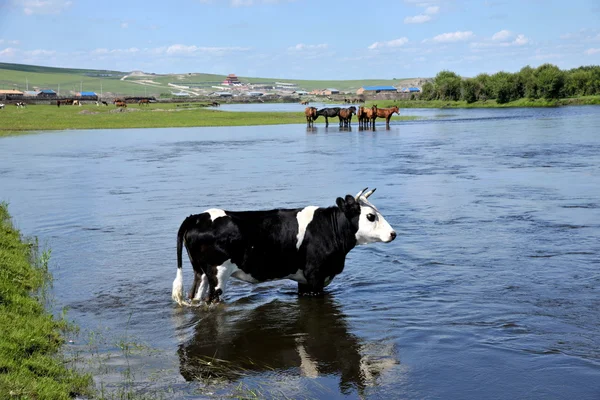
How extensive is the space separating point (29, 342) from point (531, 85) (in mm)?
113348

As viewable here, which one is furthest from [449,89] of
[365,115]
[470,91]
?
[365,115]

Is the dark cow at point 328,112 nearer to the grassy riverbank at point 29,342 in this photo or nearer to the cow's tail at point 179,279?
the grassy riverbank at point 29,342

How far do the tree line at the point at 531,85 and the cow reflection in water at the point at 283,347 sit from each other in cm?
10814

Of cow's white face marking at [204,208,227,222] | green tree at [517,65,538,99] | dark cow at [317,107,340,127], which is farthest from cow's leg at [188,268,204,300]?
green tree at [517,65,538,99]

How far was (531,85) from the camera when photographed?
112562mm

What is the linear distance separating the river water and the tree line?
90.7 metres

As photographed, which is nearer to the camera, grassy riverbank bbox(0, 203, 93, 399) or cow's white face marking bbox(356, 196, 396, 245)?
grassy riverbank bbox(0, 203, 93, 399)

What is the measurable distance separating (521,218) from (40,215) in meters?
10.7

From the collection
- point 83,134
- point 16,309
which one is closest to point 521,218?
point 16,309

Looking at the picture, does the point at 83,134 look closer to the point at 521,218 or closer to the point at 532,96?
the point at 521,218

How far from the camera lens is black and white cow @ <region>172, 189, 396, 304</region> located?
30.2 feet

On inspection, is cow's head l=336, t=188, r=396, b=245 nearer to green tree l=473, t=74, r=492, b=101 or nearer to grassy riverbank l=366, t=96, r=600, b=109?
grassy riverbank l=366, t=96, r=600, b=109

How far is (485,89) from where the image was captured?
121 meters

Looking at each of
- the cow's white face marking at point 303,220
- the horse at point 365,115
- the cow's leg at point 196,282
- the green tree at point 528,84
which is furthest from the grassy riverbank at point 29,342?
the green tree at point 528,84
